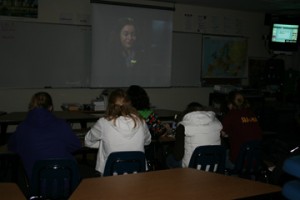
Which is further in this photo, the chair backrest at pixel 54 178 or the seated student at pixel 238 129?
the seated student at pixel 238 129

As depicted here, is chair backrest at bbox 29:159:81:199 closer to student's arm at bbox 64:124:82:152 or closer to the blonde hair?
student's arm at bbox 64:124:82:152

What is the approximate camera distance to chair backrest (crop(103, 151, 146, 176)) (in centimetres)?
295

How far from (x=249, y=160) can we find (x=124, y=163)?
4.49ft

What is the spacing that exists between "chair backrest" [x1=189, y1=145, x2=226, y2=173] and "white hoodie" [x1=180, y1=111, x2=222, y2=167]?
9.2 inches

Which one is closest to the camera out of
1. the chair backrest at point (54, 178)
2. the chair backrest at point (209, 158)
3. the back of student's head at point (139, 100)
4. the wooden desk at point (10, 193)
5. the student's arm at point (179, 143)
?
the wooden desk at point (10, 193)

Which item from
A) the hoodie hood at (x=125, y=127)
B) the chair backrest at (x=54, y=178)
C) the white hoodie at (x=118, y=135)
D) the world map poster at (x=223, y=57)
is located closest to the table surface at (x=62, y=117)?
the white hoodie at (x=118, y=135)

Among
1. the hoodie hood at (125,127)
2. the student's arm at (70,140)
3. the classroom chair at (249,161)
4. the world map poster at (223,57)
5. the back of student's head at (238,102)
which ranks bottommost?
the classroom chair at (249,161)

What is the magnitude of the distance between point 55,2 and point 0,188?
4.63m

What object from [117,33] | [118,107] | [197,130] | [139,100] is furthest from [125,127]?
[117,33]

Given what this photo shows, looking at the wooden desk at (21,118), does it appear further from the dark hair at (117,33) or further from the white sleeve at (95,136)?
the white sleeve at (95,136)

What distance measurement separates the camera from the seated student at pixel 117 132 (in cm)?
318

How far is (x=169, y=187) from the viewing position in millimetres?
2160

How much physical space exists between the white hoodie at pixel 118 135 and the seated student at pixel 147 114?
2.35 ft

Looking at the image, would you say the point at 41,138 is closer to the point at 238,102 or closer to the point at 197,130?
the point at 197,130
